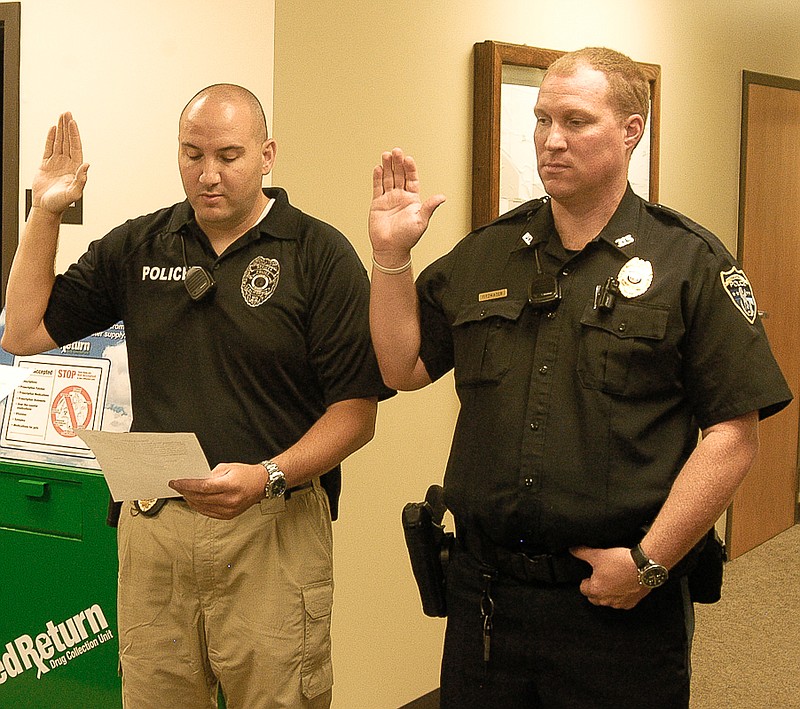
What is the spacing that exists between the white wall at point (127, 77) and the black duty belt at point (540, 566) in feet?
4.39

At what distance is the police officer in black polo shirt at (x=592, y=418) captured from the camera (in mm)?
1791

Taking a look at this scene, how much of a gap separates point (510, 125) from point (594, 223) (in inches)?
60.0

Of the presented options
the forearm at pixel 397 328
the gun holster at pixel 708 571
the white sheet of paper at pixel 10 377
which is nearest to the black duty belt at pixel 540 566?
the gun holster at pixel 708 571

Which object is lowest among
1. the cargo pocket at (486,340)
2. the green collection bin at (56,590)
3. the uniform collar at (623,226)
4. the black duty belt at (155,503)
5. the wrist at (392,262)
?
the green collection bin at (56,590)

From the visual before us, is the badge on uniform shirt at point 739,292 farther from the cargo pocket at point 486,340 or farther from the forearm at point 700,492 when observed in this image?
the cargo pocket at point 486,340

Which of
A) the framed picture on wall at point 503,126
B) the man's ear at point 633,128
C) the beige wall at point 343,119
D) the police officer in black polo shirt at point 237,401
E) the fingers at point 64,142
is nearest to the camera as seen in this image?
the man's ear at point 633,128

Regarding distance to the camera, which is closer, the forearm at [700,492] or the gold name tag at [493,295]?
the forearm at [700,492]

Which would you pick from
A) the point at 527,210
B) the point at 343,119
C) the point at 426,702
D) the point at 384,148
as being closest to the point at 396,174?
the point at 527,210

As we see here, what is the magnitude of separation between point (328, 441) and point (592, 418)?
1.71 ft

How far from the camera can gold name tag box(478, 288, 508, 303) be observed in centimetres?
195

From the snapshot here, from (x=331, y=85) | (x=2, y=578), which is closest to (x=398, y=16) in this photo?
(x=331, y=85)

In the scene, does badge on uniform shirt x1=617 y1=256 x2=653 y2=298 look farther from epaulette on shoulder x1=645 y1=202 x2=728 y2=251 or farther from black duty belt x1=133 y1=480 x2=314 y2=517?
black duty belt x1=133 y1=480 x2=314 y2=517

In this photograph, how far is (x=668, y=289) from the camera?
1.81 meters

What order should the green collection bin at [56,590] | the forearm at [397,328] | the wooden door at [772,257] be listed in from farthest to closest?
1. the wooden door at [772,257]
2. the green collection bin at [56,590]
3. the forearm at [397,328]
